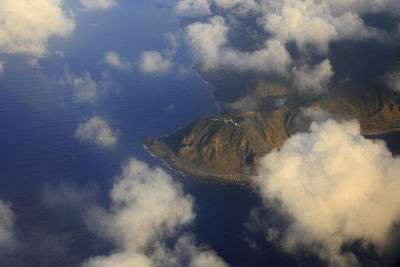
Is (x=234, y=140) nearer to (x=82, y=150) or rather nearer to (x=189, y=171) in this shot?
(x=189, y=171)

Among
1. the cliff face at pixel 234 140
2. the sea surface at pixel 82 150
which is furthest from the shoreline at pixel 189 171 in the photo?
the sea surface at pixel 82 150

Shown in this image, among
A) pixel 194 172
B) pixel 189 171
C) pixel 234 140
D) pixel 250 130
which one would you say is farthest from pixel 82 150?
pixel 250 130

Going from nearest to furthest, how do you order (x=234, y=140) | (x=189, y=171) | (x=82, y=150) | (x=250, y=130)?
(x=189, y=171)
(x=82, y=150)
(x=234, y=140)
(x=250, y=130)

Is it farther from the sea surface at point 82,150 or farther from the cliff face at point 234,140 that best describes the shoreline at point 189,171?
the sea surface at point 82,150

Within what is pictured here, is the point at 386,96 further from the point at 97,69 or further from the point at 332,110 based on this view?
the point at 97,69

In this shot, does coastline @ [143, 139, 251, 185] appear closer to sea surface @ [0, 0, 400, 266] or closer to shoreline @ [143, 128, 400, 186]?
shoreline @ [143, 128, 400, 186]

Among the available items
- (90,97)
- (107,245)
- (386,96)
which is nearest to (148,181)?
(107,245)

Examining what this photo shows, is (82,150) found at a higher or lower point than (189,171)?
higher

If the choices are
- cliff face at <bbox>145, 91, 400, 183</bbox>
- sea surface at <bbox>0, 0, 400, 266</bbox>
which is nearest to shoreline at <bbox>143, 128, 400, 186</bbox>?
cliff face at <bbox>145, 91, 400, 183</bbox>
